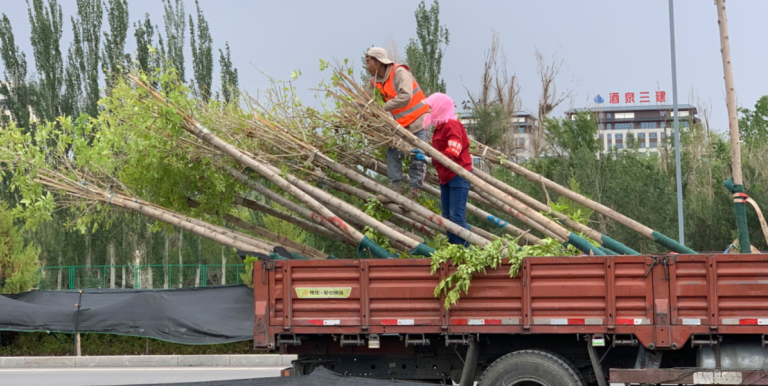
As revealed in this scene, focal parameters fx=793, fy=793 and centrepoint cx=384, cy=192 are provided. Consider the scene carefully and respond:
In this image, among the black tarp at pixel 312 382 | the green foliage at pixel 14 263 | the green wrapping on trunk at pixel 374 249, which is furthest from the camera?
the green foliage at pixel 14 263

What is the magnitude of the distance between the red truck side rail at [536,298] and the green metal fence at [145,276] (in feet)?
64.7

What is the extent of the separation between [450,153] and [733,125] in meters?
2.72

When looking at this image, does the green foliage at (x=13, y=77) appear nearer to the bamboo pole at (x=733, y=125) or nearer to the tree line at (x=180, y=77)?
the tree line at (x=180, y=77)

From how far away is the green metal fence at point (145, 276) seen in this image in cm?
2659

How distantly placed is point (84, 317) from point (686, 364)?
11857mm

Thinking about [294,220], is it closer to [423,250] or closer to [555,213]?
[423,250]

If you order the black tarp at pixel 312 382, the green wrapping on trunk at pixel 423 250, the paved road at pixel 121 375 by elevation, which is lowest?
the paved road at pixel 121 375

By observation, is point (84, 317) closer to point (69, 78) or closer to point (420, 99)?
point (420, 99)

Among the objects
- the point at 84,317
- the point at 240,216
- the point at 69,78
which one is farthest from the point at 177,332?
the point at 69,78

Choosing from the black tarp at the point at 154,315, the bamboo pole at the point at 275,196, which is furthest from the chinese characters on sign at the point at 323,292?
the black tarp at the point at 154,315

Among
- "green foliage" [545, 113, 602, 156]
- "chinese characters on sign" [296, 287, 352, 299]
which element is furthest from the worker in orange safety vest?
"green foliage" [545, 113, 602, 156]

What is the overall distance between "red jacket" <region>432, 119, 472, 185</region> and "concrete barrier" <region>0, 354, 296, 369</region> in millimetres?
7836

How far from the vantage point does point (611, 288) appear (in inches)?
255

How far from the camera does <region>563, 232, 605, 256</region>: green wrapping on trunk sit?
708 cm
